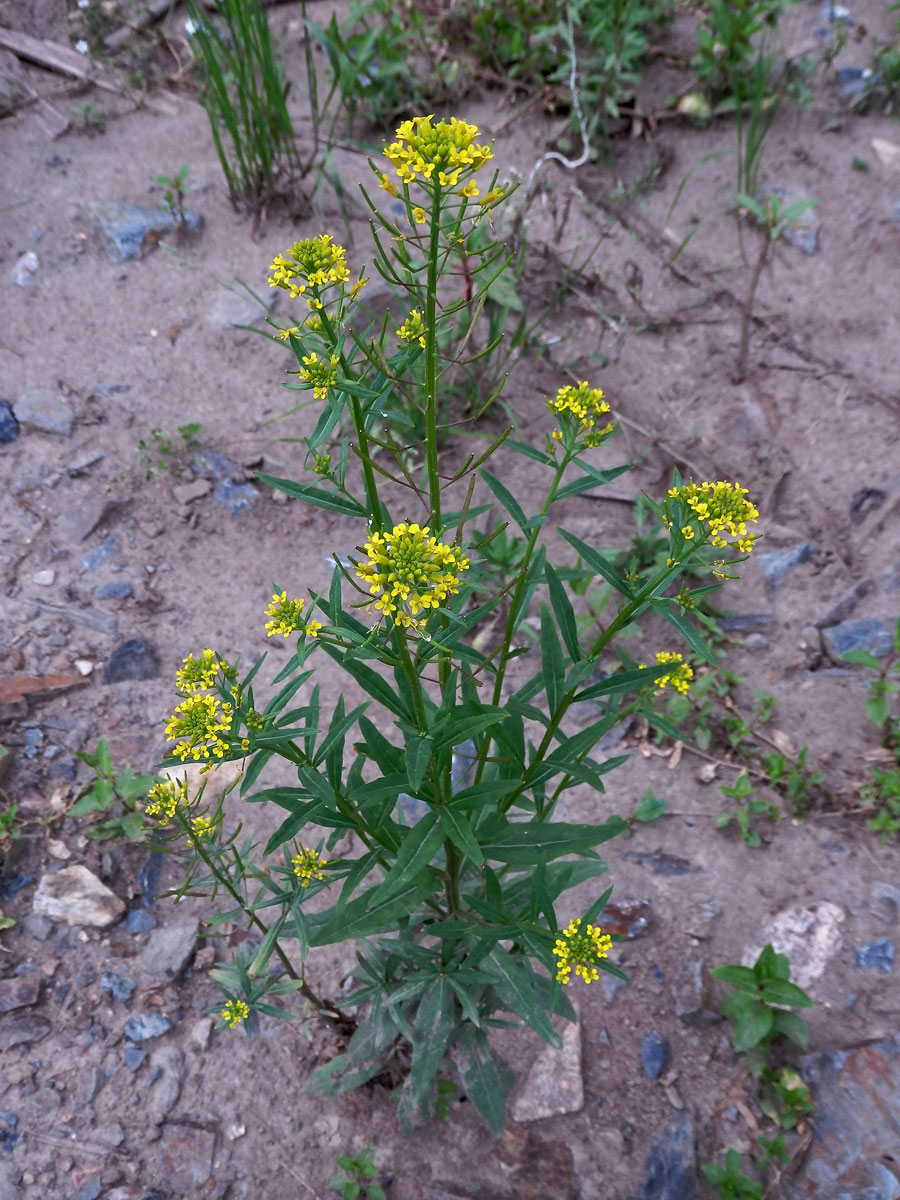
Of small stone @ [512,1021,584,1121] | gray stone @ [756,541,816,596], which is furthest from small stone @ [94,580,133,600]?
gray stone @ [756,541,816,596]

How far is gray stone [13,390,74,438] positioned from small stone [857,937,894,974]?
3.76 m

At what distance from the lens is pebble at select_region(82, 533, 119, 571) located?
361cm

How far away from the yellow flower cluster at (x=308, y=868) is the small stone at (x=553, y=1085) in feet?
3.44

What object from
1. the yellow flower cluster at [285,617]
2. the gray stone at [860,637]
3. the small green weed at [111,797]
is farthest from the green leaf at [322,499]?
the gray stone at [860,637]

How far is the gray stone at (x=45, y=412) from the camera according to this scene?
13.0ft

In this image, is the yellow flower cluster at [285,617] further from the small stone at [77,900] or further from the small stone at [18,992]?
the small stone at [18,992]

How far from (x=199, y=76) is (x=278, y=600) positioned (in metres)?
4.92

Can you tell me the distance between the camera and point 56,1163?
2.43m

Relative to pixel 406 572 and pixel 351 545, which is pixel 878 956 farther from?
pixel 351 545

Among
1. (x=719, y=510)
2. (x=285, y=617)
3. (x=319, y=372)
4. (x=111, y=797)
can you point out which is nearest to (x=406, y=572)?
(x=285, y=617)

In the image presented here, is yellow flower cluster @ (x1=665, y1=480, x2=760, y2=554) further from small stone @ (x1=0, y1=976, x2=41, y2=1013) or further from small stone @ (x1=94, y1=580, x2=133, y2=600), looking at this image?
small stone @ (x1=94, y1=580, x2=133, y2=600)

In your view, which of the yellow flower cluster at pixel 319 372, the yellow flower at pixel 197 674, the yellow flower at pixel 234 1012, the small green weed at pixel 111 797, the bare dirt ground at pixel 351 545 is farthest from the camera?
the small green weed at pixel 111 797

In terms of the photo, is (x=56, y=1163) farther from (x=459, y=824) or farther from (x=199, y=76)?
(x=199, y=76)

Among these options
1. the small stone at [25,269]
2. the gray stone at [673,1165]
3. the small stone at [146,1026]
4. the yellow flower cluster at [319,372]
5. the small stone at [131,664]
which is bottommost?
the small stone at [146,1026]
